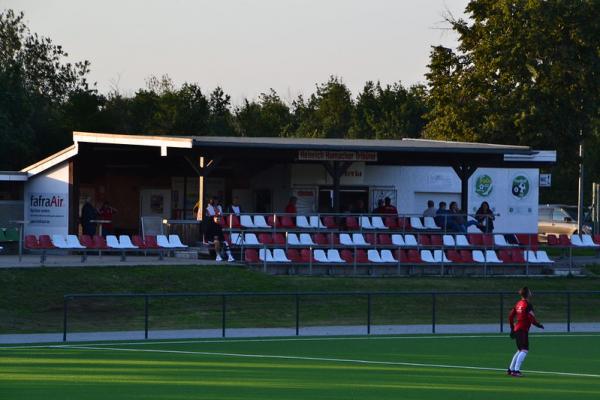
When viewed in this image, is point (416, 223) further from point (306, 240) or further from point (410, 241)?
point (306, 240)

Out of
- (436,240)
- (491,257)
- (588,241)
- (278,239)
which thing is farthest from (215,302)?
(588,241)

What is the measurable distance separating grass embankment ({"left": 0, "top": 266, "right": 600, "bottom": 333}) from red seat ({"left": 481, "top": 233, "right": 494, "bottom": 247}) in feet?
13.1

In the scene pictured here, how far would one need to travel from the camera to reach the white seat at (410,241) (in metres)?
39.4

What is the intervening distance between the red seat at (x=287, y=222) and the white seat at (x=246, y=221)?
1090 mm

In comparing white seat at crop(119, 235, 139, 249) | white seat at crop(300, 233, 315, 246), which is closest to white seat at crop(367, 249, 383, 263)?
white seat at crop(300, 233, 315, 246)

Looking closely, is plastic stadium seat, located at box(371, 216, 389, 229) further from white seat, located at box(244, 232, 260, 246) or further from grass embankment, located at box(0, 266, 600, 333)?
white seat, located at box(244, 232, 260, 246)

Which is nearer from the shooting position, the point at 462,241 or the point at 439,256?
the point at 439,256

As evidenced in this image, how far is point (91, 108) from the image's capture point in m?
76.6

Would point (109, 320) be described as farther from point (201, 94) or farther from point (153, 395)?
point (201, 94)

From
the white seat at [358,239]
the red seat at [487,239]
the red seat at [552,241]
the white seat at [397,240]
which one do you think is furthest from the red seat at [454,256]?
the red seat at [552,241]

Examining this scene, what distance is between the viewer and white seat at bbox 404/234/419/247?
39438mm

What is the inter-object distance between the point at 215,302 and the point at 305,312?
241cm

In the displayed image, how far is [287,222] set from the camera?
3966 cm

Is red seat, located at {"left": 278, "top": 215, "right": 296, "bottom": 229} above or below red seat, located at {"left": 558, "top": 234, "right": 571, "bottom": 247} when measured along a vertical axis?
above
